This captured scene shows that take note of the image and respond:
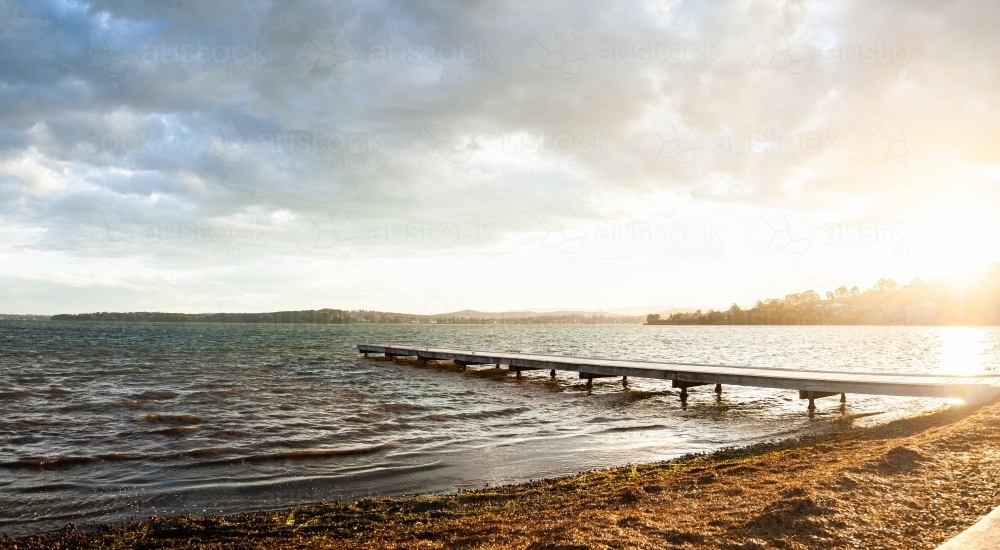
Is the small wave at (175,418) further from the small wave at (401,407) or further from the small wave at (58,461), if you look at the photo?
the small wave at (401,407)

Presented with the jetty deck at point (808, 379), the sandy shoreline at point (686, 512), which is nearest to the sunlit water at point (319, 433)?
the jetty deck at point (808, 379)

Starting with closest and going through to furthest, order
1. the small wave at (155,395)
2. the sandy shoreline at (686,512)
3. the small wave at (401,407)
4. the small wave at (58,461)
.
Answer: the sandy shoreline at (686,512), the small wave at (58,461), the small wave at (401,407), the small wave at (155,395)

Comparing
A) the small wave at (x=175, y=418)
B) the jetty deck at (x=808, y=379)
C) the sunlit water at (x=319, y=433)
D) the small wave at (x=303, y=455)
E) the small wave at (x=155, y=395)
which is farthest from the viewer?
the small wave at (x=155, y=395)

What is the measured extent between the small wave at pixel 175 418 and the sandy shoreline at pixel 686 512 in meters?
9.74

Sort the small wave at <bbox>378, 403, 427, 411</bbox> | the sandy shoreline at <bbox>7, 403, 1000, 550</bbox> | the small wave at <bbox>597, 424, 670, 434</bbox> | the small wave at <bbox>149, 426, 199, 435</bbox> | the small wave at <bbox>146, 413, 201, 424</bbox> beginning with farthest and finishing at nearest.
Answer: the small wave at <bbox>378, 403, 427, 411</bbox> < the small wave at <bbox>146, 413, 201, 424</bbox> < the small wave at <bbox>597, 424, 670, 434</bbox> < the small wave at <bbox>149, 426, 199, 435</bbox> < the sandy shoreline at <bbox>7, 403, 1000, 550</bbox>

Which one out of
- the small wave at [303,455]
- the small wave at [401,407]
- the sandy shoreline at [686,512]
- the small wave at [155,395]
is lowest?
the small wave at [155,395]

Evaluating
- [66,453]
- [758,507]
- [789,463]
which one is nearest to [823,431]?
[789,463]

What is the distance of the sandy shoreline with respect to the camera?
572 cm

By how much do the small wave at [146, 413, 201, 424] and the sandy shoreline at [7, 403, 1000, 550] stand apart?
32.0 ft

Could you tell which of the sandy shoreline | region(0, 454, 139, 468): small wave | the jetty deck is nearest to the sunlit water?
region(0, 454, 139, 468): small wave

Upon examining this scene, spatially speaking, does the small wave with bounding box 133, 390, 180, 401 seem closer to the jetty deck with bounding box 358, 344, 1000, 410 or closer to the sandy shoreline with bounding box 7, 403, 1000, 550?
the sandy shoreline with bounding box 7, 403, 1000, 550

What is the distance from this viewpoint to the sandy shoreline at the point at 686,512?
18.8 ft

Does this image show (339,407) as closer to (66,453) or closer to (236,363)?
(66,453)

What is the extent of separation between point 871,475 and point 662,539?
3.60 metres
